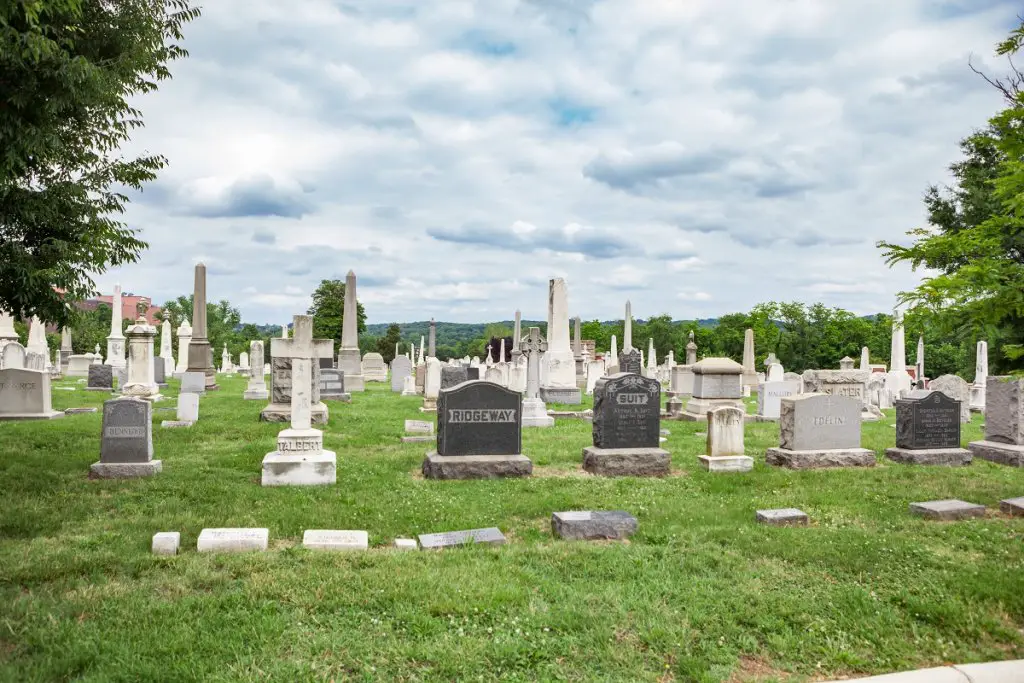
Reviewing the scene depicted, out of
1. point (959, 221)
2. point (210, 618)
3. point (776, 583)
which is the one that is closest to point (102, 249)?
point (210, 618)

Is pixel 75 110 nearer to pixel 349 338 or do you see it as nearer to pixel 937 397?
pixel 937 397

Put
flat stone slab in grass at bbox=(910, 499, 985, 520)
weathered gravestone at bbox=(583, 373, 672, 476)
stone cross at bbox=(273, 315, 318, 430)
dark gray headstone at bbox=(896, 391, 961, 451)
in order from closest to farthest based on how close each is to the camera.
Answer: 1. flat stone slab in grass at bbox=(910, 499, 985, 520)
2. stone cross at bbox=(273, 315, 318, 430)
3. weathered gravestone at bbox=(583, 373, 672, 476)
4. dark gray headstone at bbox=(896, 391, 961, 451)

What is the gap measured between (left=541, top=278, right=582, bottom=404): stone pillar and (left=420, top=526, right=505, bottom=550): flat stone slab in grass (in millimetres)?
14257

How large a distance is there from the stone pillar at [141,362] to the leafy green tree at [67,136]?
32.9 ft

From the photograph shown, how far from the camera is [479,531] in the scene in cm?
669

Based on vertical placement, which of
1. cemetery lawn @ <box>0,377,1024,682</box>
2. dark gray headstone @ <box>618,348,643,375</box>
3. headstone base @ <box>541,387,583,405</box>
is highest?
dark gray headstone @ <box>618,348,643,375</box>

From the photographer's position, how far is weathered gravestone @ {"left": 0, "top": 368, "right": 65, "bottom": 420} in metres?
14.3

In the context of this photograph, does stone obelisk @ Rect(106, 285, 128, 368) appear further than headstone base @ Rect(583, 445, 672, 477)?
Yes

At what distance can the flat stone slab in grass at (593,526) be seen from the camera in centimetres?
676

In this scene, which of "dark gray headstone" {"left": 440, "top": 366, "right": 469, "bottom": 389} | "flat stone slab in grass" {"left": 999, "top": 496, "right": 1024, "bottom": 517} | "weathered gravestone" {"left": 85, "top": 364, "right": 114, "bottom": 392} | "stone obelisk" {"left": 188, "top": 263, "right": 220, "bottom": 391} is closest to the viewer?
"flat stone slab in grass" {"left": 999, "top": 496, "right": 1024, "bottom": 517}

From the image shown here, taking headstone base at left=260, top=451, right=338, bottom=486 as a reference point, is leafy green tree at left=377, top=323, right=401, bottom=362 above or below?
above

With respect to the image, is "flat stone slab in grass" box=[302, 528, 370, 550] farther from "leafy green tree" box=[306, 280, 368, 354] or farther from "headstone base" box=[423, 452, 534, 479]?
"leafy green tree" box=[306, 280, 368, 354]

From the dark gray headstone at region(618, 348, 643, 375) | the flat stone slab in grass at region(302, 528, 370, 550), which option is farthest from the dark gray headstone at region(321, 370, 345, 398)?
the flat stone slab in grass at region(302, 528, 370, 550)

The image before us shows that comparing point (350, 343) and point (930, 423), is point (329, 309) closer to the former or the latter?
point (350, 343)
